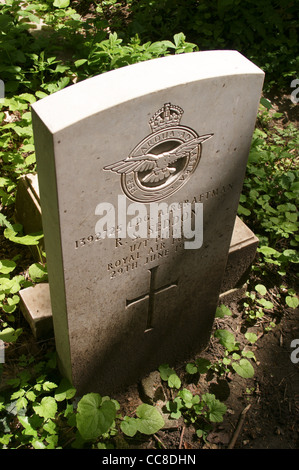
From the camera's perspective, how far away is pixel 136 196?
1.88 metres

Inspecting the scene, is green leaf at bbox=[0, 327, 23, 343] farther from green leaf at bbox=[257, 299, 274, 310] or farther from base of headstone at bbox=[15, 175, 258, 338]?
green leaf at bbox=[257, 299, 274, 310]

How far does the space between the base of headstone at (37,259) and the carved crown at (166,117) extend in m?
1.21

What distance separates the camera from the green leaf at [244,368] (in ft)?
8.82

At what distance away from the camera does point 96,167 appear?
167 cm

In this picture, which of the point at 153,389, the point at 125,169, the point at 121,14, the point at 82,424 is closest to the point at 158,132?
the point at 125,169

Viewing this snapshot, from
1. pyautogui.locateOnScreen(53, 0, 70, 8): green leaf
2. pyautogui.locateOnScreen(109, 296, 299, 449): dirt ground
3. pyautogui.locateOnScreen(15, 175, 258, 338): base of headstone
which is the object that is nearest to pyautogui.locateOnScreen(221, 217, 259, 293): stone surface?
pyautogui.locateOnScreen(15, 175, 258, 338): base of headstone

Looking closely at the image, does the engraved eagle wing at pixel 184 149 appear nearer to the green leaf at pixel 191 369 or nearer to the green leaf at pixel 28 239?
the green leaf at pixel 28 239

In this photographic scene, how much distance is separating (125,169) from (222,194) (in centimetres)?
62

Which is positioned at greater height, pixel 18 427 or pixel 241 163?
pixel 241 163

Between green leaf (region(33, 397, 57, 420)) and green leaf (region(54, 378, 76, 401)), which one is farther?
green leaf (region(54, 378, 76, 401))

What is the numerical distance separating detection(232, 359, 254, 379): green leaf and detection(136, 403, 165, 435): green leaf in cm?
56

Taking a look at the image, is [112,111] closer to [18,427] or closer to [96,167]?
[96,167]

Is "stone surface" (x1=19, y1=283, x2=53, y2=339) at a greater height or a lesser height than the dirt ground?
greater

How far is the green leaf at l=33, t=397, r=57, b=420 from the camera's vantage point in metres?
2.28
